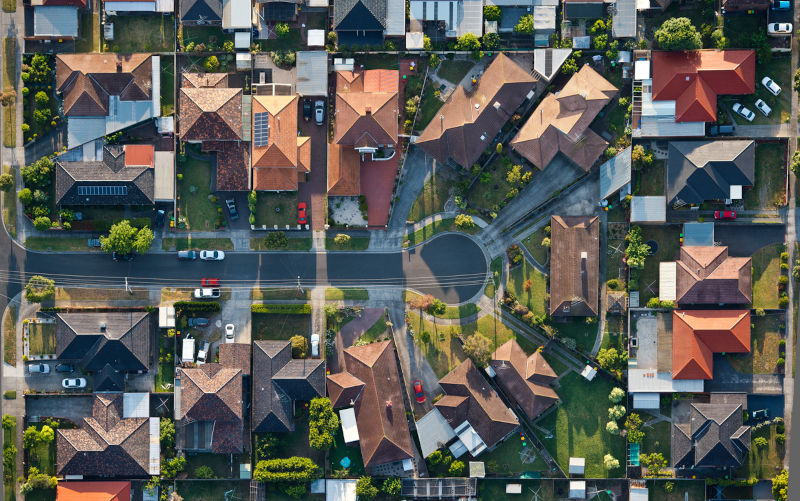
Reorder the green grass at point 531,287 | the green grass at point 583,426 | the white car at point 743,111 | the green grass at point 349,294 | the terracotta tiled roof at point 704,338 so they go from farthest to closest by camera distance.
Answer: the green grass at point 349,294
the green grass at point 531,287
the green grass at point 583,426
the white car at point 743,111
the terracotta tiled roof at point 704,338

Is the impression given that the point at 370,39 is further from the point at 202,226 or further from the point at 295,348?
the point at 295,348

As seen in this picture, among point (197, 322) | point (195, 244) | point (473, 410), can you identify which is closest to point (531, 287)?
point (473, 410)

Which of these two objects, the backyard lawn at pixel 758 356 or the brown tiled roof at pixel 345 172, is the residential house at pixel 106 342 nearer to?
the brown tiled roof at pixel 345 172

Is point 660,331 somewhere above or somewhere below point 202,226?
below

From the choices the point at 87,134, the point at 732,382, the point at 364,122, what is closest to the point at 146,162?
the point at 87,134

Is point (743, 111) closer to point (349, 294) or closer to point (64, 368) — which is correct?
point (349, 294)

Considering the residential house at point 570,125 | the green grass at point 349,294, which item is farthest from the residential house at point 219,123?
the residential house at point 570,125
